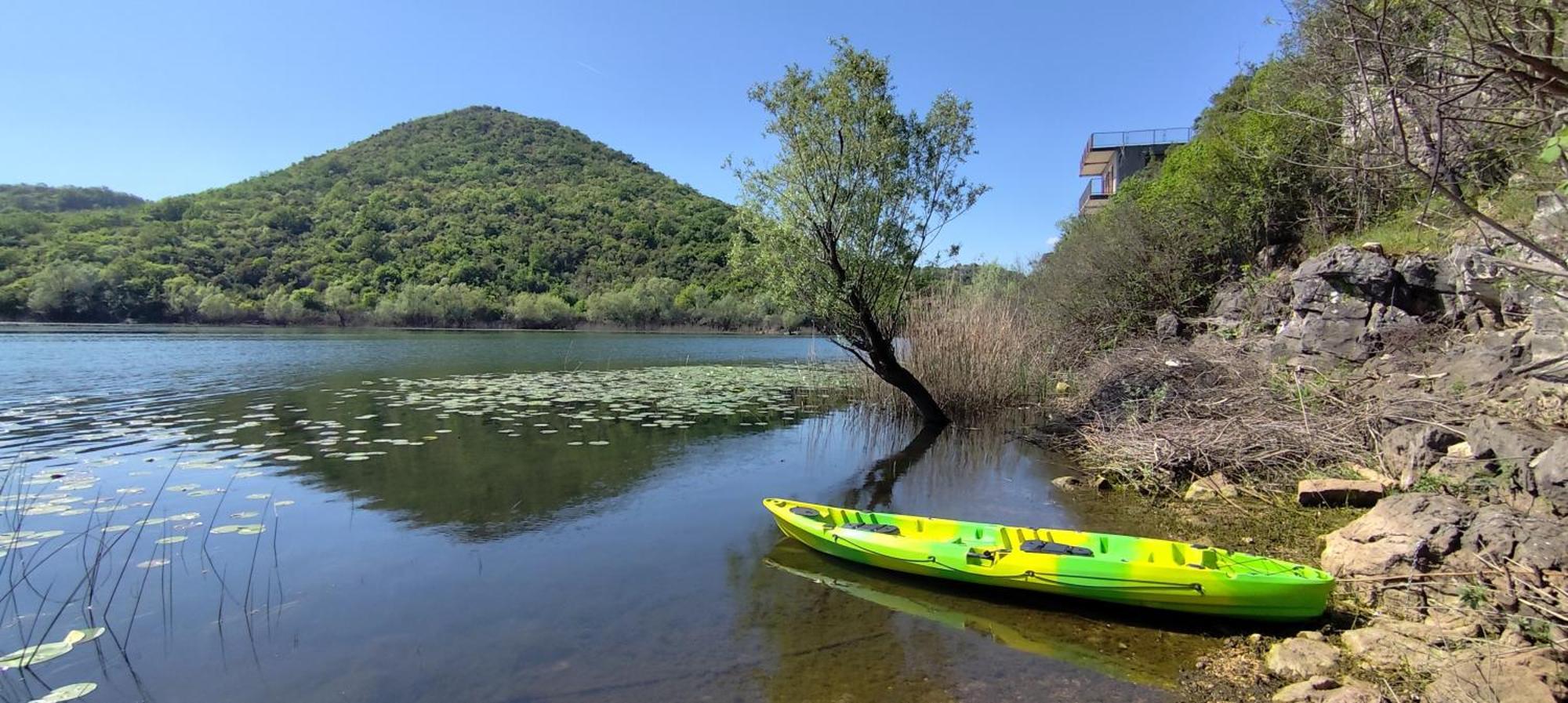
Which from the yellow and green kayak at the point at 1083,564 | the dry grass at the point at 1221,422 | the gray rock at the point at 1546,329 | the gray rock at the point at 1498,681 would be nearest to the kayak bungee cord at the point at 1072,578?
the yellow and green kayak at the point at 1083,564

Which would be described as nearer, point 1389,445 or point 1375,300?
point 1389,445

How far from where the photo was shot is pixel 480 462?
33.8 ft

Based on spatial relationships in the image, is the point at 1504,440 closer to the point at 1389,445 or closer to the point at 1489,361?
the point at 1389,445

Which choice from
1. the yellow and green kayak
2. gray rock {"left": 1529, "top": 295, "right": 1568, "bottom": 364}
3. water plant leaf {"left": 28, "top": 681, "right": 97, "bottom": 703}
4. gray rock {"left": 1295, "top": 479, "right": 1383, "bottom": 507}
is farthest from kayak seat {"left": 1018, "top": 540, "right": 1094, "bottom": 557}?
water plant leaf {"left": 28, "top": 681, "right": 97, "bottom": 703}

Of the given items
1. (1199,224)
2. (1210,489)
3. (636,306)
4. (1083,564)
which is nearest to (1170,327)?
(1199,224)

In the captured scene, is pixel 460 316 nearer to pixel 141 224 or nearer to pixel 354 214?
pixel 354 214

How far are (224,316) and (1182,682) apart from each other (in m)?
71.3

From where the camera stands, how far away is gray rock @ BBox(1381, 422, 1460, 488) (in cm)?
669

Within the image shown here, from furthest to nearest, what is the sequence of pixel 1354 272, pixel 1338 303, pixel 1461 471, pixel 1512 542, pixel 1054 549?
pixel 1338 303
pixel 1354 272
pixel 1461 471
pixel 1054 549
pixel 1512 542

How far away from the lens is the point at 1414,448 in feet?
22.6

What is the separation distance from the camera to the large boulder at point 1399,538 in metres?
5.04

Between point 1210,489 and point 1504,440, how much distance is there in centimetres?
259

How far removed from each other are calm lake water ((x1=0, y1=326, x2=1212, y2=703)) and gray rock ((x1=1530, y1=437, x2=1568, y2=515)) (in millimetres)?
2853

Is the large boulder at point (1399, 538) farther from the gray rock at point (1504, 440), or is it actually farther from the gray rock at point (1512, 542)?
the gray rock at point (1504, 440)
